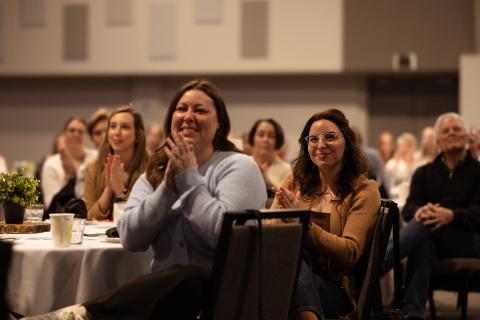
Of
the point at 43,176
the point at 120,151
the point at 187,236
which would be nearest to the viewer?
the point at 187,236

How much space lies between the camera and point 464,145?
5.79 metres

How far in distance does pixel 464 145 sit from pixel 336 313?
2.45 metres

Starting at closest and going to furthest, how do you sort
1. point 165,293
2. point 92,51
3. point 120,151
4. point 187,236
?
point 165,293, point 187,236, point 120,151, point 92,51

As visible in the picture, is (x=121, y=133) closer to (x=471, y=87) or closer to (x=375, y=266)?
(x=375, y=266)

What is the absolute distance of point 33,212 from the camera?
449cm

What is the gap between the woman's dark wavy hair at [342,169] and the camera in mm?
3979

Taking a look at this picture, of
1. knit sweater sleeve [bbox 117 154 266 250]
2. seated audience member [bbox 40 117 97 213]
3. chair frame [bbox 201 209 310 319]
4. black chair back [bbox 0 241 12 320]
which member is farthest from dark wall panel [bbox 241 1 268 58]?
black chair back [bbox 0 241 12 320]

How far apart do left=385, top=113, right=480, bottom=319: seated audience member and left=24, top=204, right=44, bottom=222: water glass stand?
2.26 m

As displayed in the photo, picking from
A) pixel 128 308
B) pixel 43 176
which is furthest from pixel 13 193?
pixel 43 176

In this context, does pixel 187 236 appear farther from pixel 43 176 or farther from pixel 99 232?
pixel 43 176

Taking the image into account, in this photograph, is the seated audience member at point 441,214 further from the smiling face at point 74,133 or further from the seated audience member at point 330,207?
the smiling face at point 74,133

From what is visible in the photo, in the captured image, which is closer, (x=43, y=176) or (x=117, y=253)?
(x=117, y=253)

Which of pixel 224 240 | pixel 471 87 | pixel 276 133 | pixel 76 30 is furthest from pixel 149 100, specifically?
pixel 224 240

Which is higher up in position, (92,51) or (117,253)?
(92,51)
